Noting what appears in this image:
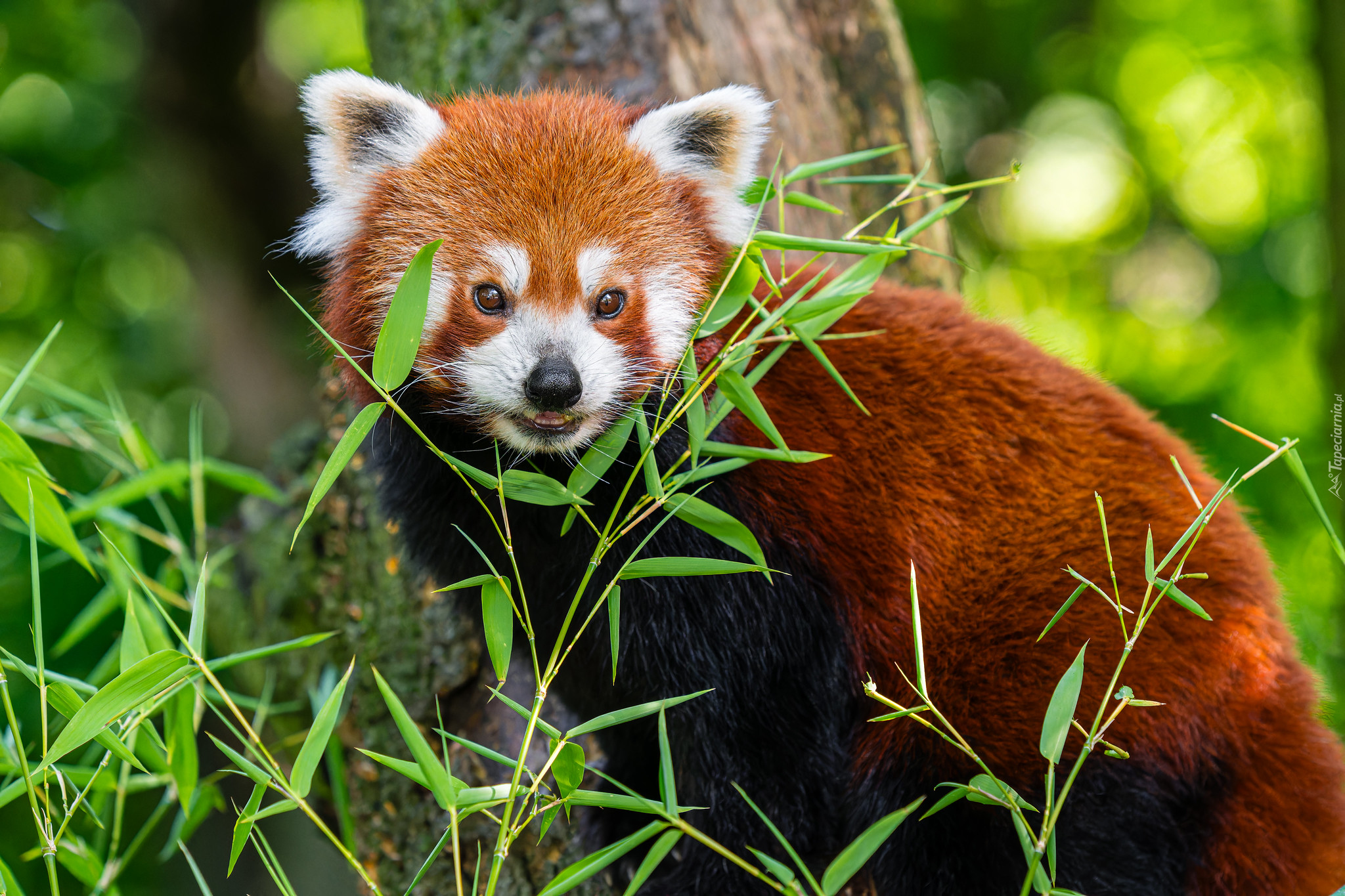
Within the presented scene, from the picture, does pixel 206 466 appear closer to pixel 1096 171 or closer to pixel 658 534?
pixel 658 534

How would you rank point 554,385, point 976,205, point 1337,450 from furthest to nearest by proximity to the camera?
point 976,205
point 1337,450
point 554,385

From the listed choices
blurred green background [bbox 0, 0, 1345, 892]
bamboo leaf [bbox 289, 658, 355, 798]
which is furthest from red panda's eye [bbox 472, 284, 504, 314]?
blurred green background [bbox 0, 0, 1345, 892]

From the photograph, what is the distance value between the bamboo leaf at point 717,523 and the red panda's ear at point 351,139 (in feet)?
3.30

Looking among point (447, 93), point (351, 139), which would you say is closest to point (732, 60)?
point (447, 93)

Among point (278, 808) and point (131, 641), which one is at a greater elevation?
point (131, 641)

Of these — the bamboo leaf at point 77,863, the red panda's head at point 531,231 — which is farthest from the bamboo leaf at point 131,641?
the red panda's head at point 531,231

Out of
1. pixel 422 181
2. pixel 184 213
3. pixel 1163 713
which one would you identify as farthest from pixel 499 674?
pixel 184 213

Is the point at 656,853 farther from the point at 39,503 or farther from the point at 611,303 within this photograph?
the point at 39,503

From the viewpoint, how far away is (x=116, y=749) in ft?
5.34

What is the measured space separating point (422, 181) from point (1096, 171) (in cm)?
731

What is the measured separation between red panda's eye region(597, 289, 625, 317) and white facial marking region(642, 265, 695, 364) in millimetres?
52

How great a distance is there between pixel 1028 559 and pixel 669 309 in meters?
0.93

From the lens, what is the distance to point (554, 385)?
5.86 feet

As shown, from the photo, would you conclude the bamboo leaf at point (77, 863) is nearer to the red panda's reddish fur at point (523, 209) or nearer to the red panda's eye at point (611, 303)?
the red panda's reddish fur at point (523, 209)
